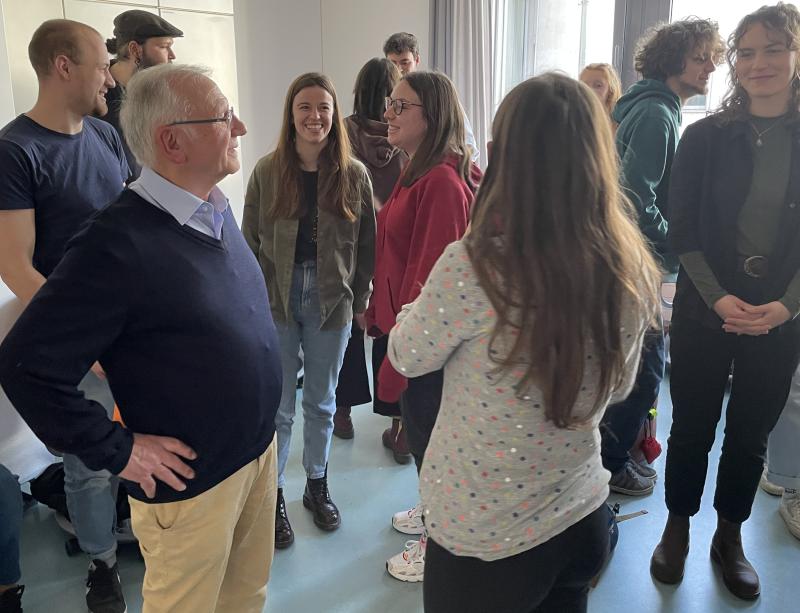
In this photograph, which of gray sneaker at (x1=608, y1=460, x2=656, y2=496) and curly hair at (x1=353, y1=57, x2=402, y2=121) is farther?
curly hair at (x1=353, y1=57, x2=402, y2=121)

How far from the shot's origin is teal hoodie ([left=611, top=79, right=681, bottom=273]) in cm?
220

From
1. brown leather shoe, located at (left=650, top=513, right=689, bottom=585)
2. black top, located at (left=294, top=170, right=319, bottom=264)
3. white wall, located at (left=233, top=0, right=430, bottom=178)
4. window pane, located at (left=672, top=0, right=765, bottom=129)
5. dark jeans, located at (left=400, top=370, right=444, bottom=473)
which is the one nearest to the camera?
dark jeans, located at (left=400, top=370, right=444, bottom=473)

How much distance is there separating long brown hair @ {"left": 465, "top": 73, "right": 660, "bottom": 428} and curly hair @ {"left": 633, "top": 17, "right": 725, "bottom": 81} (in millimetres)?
1519

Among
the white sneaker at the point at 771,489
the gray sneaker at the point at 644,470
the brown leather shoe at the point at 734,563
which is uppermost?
the brown leather shoe at the point at 734,563

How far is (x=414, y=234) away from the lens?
5.91 ft

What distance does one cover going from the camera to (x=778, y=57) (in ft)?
5.80

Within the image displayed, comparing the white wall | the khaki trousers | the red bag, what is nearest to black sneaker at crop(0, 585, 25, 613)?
the khaki trousers

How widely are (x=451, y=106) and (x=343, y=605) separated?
57.7 inches

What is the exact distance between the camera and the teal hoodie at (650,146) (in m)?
2.20

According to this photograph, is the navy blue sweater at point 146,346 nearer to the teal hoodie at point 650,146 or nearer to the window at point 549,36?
the teal hoodie at point 650,146

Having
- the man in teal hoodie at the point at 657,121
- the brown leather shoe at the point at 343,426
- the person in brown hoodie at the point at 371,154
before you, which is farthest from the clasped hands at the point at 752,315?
the brown leather shoe at the point at 343,426

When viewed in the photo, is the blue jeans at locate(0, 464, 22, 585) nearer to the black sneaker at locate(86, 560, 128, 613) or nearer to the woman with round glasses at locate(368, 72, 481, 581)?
Answer: the black sneaker at locate(86, 560, 128, 613)

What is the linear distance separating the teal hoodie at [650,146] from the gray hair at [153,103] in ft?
4.74

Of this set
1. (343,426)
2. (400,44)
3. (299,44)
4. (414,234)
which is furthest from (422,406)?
(299,44)
